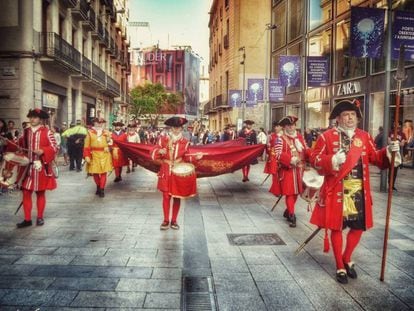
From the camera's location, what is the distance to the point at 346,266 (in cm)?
476

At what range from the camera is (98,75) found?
31969mm

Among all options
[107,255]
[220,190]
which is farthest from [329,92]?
[107,255]

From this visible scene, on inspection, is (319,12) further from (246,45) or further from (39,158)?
(39,158)

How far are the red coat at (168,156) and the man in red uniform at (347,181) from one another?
9.20 feet

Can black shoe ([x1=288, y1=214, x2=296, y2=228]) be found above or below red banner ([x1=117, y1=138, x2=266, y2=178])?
below

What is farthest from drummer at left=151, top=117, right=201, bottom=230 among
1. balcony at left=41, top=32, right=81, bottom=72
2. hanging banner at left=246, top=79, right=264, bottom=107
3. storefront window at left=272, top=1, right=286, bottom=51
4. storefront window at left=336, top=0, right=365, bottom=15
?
storefront window at left=272, top=1, right=286, bottom=51

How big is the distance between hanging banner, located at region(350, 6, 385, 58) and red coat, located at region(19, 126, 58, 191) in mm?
8692

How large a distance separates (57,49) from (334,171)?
757 inches

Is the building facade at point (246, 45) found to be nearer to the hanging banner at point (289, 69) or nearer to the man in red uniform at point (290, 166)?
the hanging banner at point (289, 69)

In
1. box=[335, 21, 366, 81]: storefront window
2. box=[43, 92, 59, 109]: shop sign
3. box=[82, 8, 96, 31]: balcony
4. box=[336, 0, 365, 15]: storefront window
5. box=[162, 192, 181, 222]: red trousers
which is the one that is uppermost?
box=[82, 8, 96, 31]: balcony

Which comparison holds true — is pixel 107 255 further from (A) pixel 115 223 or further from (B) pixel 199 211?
(B) pixel 199 211

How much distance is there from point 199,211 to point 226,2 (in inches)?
1539

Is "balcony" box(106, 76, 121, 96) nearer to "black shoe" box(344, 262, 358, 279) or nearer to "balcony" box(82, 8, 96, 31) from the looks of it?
"balcony" box(82, 8, 96, 31)

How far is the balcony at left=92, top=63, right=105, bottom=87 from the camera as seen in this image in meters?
30.3
